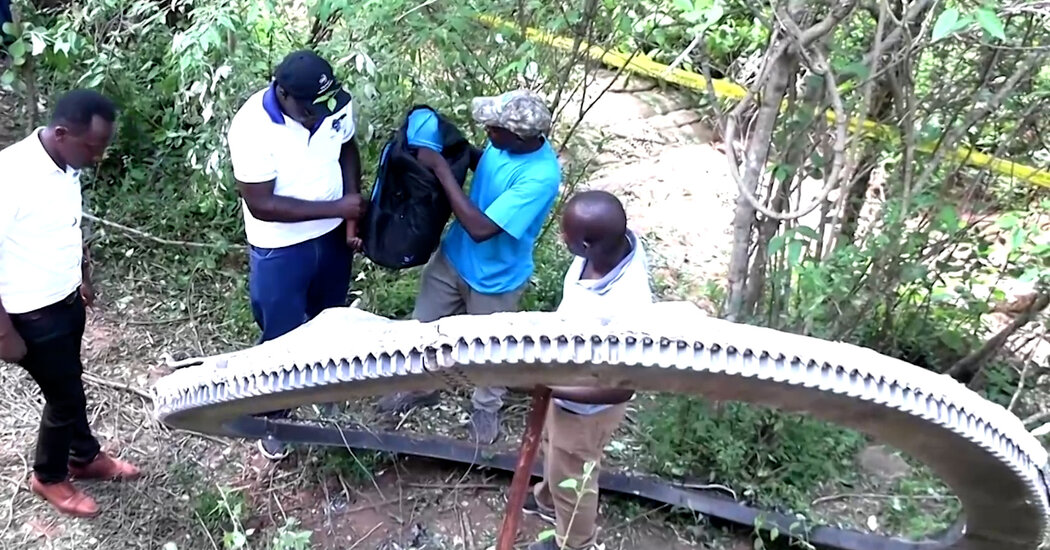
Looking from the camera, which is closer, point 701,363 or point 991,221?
point 701,363

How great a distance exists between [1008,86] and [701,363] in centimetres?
144

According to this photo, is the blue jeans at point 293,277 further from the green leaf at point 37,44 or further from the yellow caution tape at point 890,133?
the green leaf at point 37,44

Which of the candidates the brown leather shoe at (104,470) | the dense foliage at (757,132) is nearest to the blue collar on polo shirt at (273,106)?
the dense foliage at (757,132)

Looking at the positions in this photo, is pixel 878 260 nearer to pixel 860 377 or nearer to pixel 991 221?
pixel 991 221

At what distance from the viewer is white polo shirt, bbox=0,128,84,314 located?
2.65 m

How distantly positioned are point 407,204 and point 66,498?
1.50m

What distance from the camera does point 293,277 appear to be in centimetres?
334

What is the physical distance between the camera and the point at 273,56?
413cm

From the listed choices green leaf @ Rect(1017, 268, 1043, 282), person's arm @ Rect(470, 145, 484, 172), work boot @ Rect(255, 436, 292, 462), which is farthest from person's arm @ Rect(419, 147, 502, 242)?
green leaf @ Rect(1017, 268, 1043, 282)

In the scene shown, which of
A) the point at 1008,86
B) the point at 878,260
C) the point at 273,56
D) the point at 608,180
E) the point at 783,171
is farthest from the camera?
the point at 608,180

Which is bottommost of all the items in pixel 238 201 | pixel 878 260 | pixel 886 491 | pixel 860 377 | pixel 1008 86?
pixel 886 491

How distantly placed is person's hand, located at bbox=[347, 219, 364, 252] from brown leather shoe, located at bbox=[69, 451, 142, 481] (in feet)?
3.64

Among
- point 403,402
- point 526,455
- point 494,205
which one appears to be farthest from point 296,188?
point 526,455

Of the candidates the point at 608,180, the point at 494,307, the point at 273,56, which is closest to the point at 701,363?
the point at 494,307
